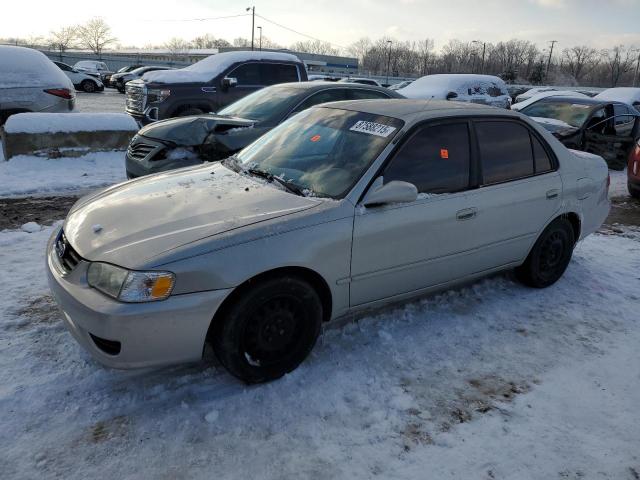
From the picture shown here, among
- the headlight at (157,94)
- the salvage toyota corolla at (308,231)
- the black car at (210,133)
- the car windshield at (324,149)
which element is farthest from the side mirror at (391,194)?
the headlight at (157,94)

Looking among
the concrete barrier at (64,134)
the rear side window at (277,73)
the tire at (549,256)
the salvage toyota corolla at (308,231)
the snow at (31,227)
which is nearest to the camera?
the salvage toyota corolla at (308,231)

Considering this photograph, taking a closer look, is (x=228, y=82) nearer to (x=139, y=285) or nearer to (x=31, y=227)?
(x=31, y=227)

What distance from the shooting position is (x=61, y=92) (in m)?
9.77

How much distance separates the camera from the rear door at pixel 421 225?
3256mm

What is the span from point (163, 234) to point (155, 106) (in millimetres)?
8160

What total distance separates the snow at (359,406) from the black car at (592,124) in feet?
24.1

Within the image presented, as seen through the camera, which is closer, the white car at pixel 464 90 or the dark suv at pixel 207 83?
the dark suv at pixel 207 83

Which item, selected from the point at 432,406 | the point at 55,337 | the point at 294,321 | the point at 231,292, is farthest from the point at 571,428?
the point at 55,337

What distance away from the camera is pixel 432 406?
9.59 ft

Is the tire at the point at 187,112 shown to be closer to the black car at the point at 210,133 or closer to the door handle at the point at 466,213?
the black car at the point at 210,133

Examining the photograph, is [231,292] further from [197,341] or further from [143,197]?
[143,197]

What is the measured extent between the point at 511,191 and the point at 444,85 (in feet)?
37.2

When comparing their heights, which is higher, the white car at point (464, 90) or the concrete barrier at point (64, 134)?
the white car at point (464, 90)

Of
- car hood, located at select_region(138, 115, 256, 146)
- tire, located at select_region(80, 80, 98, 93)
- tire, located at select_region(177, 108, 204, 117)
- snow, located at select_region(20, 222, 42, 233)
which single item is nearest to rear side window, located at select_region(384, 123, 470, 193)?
car hood, located at select_region(138, 115, 256, 146)
